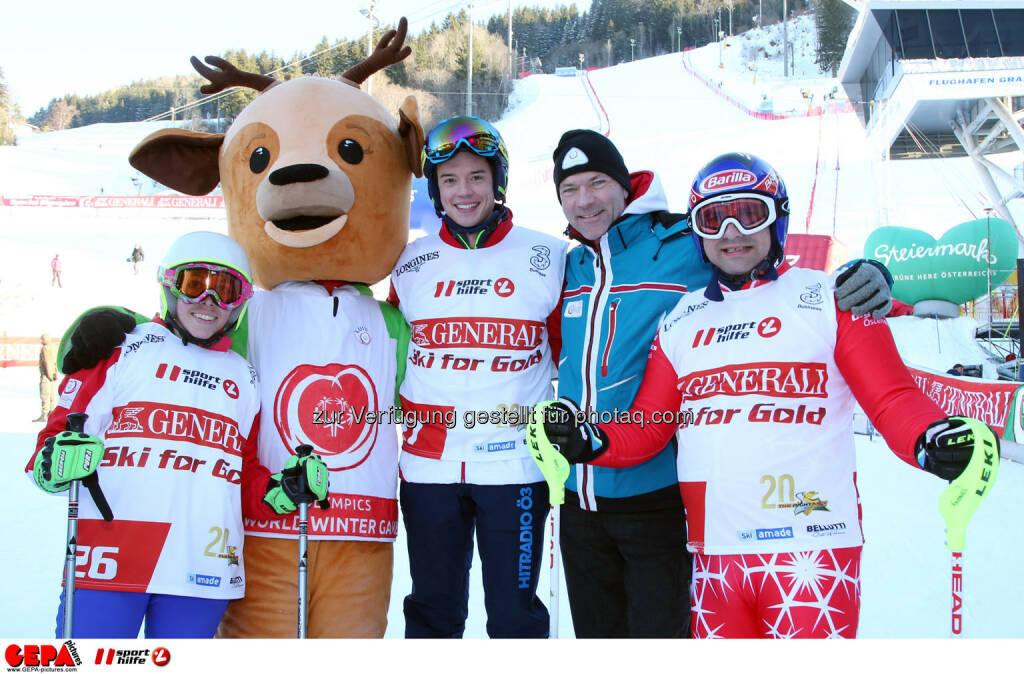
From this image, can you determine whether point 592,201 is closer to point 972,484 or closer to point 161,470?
point 972,484

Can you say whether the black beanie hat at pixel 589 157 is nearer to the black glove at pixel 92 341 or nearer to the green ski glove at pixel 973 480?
the green ski glove at pixel 973 480

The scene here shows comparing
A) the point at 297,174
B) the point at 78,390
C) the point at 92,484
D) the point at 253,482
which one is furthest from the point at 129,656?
the point at 297,174

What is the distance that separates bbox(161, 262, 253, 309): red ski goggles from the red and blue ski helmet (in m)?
1.61

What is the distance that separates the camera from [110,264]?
2314cm

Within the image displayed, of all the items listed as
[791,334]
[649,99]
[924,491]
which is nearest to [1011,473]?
[924,491]

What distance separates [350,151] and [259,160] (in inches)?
14.7

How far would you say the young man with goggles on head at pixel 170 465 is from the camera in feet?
7.50

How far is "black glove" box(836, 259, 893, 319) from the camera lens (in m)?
2.18

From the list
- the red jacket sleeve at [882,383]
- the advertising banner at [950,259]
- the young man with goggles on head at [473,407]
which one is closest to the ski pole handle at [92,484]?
the young man with goggles on head at [473,407]

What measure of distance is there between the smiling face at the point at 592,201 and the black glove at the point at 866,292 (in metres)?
0.93

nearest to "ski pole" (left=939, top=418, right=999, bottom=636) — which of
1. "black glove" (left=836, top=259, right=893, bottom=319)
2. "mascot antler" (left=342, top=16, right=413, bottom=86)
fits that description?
"black glove" (left=836, top=259, right=893, bottom=319)

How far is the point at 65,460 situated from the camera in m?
2.17

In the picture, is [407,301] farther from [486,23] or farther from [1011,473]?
[486,23]

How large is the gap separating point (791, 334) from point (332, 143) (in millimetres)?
1951
